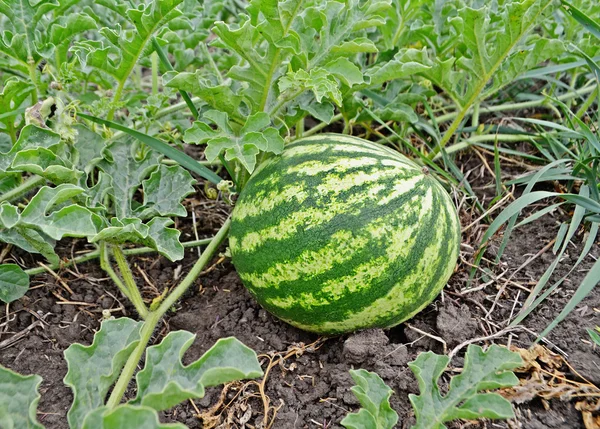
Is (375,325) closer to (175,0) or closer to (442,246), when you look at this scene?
(442,246)

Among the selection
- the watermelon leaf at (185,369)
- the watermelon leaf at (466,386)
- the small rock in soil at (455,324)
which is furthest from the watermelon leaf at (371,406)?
the small rock in soil at (455,324)

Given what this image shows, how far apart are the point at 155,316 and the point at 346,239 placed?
Answer: 31.6 inches

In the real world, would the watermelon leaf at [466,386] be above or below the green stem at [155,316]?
above

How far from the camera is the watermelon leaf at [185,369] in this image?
1.43m

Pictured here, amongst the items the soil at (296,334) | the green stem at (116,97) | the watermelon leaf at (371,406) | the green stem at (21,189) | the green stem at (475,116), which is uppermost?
the green stem at (116,97)

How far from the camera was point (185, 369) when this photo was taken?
154cm

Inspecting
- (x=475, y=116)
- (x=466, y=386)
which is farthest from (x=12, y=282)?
(x=475, y=116)

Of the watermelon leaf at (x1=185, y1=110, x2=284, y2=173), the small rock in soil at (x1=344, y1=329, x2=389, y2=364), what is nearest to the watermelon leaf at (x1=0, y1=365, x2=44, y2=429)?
the watermelon leaf at (x1=185, y1=110, x2=284, y2=173)

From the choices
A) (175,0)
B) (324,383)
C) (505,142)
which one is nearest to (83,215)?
(175,0)

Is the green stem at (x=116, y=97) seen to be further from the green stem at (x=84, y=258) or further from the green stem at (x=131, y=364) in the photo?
the green stem at (x=131, y=364)

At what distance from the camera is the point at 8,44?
220cm

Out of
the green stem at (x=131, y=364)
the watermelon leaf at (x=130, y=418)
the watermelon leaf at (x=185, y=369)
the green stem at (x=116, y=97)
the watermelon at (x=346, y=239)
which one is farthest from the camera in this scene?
the green stem at (x=116, y=97)

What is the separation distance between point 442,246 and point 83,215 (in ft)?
4.01

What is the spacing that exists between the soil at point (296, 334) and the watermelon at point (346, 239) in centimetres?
15
